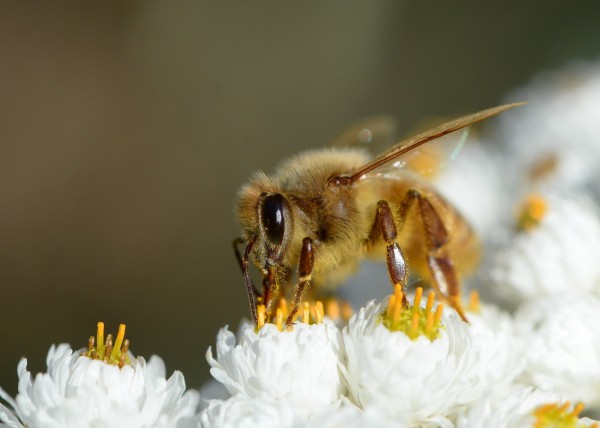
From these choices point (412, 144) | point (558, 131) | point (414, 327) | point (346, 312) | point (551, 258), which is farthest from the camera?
point (558, 131)

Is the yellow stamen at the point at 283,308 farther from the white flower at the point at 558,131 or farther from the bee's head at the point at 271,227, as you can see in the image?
the white flower at the point at 558,131

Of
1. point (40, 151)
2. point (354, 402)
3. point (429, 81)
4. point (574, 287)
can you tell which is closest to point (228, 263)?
point (40, 151)

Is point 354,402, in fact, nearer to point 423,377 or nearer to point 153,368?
point 423,377

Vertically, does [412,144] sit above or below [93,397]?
above

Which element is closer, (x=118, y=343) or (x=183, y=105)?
(x=118, y=343)

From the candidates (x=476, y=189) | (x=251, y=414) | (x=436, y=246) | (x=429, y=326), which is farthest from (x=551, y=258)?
(x=251, y=414)

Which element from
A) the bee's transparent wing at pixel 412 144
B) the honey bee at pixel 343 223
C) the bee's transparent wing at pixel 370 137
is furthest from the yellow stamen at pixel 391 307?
the bee's transparent wing at pixel 370 137

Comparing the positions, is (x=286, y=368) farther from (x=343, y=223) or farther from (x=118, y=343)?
(x=343, y=223)

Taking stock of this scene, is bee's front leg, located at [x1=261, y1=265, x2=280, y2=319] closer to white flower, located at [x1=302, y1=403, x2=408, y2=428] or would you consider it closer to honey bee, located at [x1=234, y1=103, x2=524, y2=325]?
honey bee, located at [x1=234, y1=103, x2=524, y2=325]
